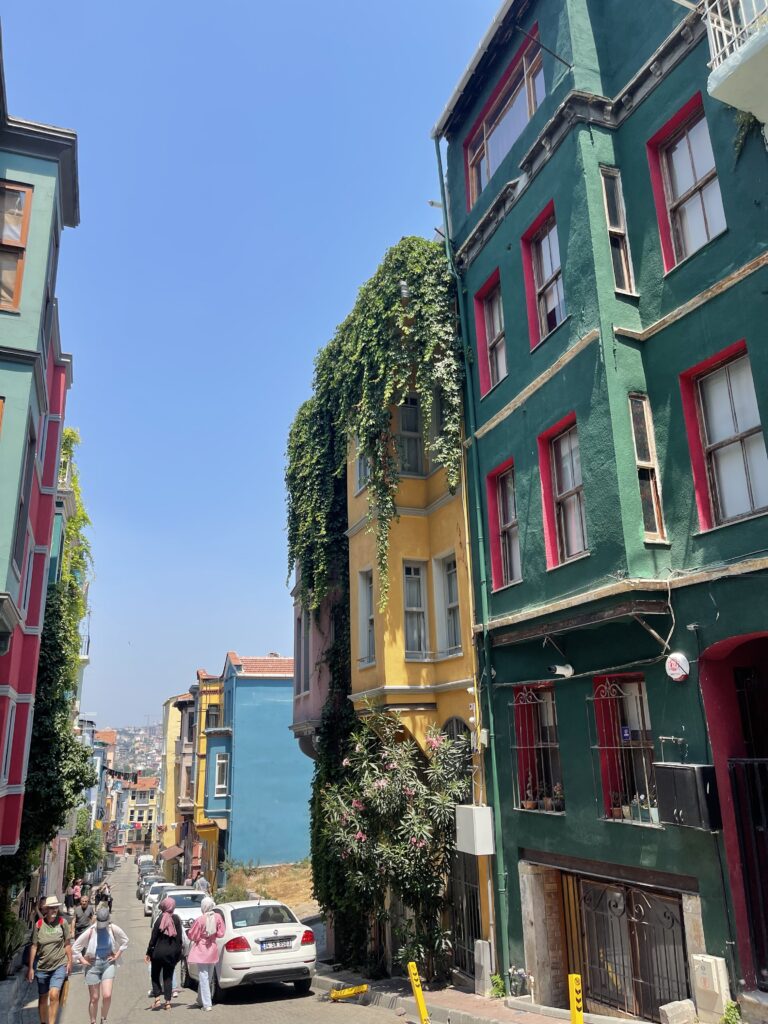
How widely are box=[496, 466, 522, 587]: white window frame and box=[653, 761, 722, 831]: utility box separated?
4637 mm

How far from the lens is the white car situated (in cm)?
1267

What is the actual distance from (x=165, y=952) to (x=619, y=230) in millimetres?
12827

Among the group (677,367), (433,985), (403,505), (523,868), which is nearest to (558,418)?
(677,367)

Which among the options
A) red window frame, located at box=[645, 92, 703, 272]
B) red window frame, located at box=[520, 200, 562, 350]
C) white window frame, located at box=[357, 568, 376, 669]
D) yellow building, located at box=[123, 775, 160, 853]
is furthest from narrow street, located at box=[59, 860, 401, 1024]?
yellow building, located at box=[123, 775, 160, 853]

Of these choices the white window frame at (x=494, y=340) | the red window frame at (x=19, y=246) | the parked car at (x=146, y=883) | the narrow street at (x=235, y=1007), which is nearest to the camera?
the narrow street at (x=235, y=1007)

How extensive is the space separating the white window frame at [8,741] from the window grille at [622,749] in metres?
10.0

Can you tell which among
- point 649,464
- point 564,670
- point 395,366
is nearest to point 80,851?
point 395,366

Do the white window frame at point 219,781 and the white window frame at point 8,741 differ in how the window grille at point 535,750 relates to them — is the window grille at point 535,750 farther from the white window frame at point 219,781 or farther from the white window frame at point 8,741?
the white window frame at point 219,781

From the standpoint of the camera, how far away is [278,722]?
131 ft

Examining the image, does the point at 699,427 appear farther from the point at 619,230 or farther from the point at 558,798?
the point at 558,798

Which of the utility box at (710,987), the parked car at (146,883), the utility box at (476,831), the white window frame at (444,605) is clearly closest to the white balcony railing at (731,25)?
the white window frame at (444,605)

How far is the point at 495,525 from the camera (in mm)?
13539

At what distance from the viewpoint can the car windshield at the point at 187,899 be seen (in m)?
23.5

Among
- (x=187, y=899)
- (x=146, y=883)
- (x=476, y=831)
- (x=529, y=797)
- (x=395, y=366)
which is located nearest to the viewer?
(x=529, y=797)
